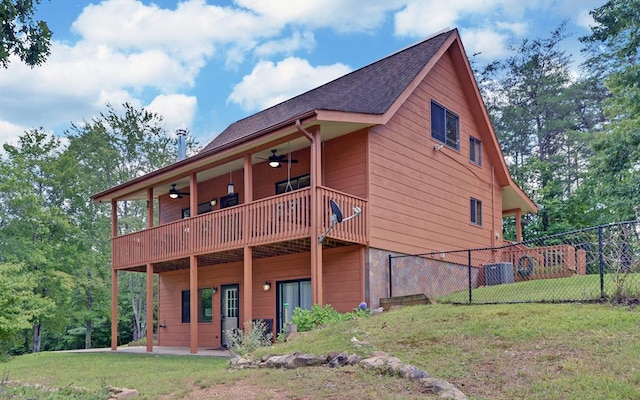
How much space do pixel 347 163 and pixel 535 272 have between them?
6.42 metres

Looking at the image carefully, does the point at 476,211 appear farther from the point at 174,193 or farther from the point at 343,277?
the point at 174,193

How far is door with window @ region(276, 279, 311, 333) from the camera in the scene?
45.6 feet

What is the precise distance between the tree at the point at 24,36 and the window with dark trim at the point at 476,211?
12.4 m

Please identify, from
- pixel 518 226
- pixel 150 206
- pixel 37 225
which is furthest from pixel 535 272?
pixel 37 225

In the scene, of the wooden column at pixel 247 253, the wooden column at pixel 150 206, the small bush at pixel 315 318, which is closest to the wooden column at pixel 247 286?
the wooden column at pixel 247 253

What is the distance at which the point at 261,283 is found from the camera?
49.7 ft

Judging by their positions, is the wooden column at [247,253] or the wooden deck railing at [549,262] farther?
the wooden deck railing at [549,262]

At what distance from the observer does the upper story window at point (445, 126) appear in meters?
15.6

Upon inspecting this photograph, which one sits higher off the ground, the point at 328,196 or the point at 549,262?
the point at 328,196

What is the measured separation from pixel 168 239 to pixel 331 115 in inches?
262

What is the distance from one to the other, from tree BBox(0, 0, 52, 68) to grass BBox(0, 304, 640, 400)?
4605 millimetres

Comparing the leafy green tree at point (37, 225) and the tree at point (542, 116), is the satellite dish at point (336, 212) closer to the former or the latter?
the tree at point (542, 116)

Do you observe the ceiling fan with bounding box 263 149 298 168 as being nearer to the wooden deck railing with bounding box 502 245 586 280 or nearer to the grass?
the grass

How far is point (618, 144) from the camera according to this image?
53.1 feet
